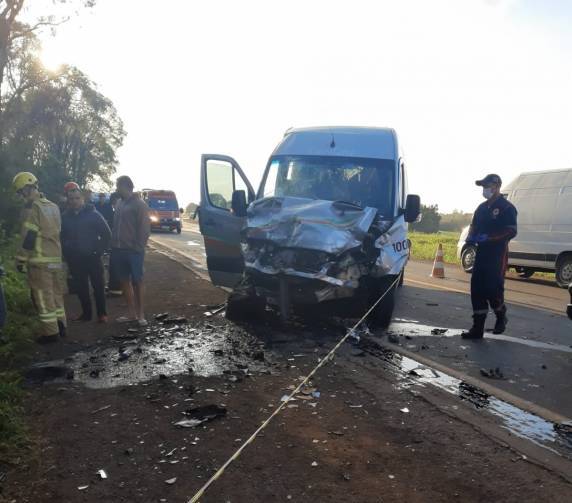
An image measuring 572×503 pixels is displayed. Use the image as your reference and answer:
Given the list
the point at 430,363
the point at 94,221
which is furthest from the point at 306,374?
the point at 94,221

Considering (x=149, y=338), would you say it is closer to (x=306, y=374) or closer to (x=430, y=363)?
(x=306, y=374)

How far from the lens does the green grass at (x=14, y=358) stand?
10.5ft

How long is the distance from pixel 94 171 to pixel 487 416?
198ft

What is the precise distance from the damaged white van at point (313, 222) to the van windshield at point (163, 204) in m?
23.7

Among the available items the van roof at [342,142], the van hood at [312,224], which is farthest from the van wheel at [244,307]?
the van roof at [342,142]

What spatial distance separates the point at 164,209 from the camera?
30.3 m

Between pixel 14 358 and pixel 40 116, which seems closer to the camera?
pixel 14 358

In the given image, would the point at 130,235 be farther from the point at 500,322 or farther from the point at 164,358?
the point at 500,322

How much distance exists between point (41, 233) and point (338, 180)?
148 inches

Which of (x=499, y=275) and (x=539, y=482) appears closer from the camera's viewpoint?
(x=539, y=482)

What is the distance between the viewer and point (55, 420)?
141 inches

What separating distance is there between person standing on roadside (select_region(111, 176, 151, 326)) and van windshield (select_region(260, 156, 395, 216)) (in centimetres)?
178

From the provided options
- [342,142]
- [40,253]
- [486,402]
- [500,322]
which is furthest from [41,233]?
[500,322]

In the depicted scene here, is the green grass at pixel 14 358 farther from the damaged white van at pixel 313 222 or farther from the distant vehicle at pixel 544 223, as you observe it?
the distant vehicle at pixel 544 223
